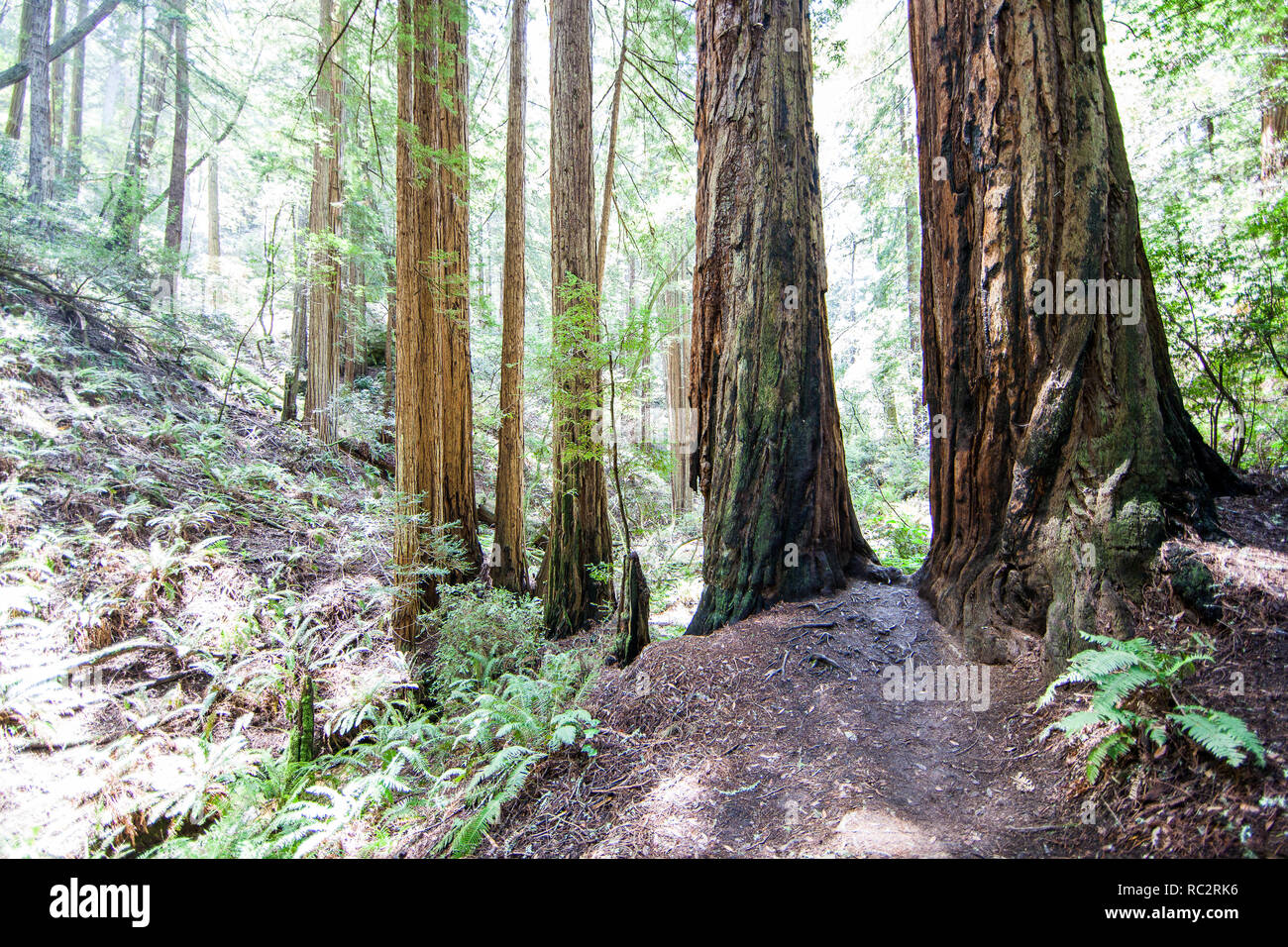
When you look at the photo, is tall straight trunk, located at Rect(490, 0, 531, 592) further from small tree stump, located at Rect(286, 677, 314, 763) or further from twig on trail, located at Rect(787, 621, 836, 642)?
twig on trail, located at Rect(787, 621, 836, 642)

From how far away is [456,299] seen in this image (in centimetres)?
627

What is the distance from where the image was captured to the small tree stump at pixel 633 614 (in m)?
4.19

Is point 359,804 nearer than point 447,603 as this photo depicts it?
Yes

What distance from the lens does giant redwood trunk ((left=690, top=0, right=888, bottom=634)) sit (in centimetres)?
406

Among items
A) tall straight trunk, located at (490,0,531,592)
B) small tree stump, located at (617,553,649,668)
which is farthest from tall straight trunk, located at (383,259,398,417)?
small tree stump, located at (617,553,649,668)

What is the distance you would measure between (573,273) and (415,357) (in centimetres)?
191

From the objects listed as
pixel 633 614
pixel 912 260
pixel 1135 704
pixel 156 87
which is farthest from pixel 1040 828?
Result: pixel 156 87

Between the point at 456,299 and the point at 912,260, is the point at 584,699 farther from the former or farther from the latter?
the point at 912,260

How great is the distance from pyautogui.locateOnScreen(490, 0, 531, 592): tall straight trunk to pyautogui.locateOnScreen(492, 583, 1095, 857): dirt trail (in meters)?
3.60

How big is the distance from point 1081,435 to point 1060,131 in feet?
5.43
